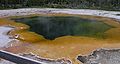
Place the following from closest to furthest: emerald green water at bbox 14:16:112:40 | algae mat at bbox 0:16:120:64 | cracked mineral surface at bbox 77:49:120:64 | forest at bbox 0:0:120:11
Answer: cracked mineral surface at bbox 77:49:120:64 < algae mat at bbox 0:16:120:64 < emerald green water at bbox 14:16:112:40 < forest at bbox 0:0:120:11

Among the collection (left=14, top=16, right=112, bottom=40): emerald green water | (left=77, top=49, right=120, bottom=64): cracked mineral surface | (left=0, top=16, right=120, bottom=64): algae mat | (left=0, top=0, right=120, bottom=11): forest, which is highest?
(left=77, top=49, right=120, bottom=64): cracked mineral surface

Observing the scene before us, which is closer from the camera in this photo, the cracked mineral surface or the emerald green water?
the cracked mineral surface

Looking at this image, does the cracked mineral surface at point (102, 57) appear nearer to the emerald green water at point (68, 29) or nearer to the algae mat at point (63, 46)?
the algae mat at point (63, 46)

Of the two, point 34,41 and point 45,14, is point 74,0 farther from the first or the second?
point 34,41

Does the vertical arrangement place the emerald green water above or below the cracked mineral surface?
below

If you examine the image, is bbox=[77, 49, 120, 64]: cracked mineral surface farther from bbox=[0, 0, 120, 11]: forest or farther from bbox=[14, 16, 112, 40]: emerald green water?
bbox=[0, 0, 120, 11]: forest

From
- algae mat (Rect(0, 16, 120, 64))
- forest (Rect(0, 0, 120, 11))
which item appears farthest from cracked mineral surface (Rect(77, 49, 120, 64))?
forest (Rect(0, 0, 120, 11))
